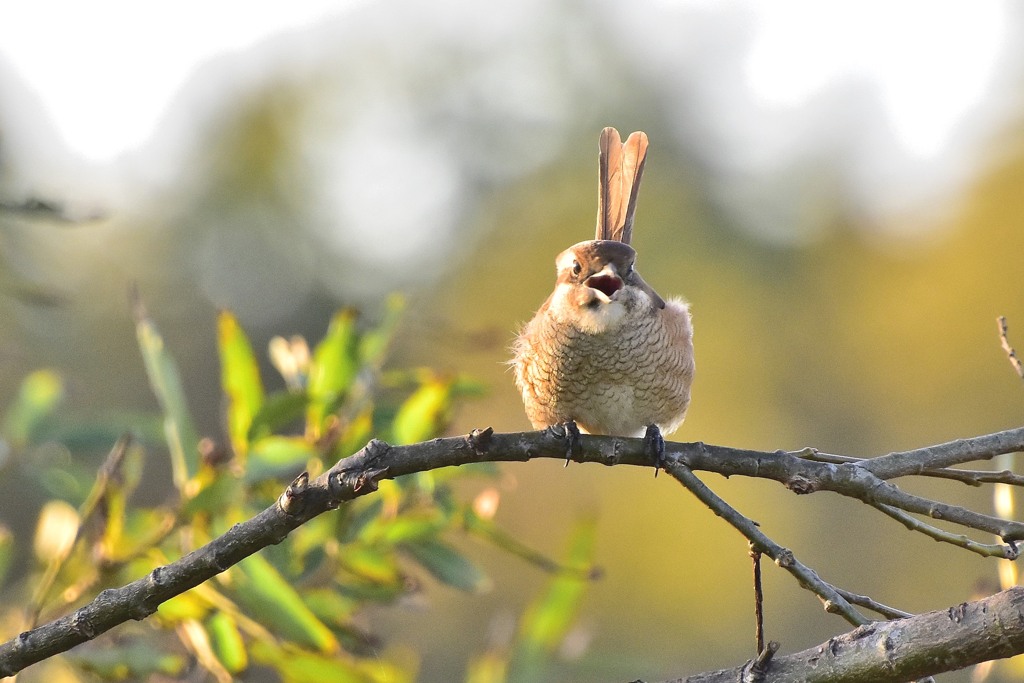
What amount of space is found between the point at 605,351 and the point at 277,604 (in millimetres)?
1033

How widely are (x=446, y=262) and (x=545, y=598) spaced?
1504cm

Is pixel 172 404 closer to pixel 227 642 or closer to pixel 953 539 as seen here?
pixel 227 642

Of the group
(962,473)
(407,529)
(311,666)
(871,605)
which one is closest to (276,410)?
(407,529)

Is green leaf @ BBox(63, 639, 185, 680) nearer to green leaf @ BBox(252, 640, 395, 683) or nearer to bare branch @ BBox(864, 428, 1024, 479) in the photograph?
green leaf @ BBox(252, 640, 395, 683)

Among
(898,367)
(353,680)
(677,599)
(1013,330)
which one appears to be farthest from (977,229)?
(353,680)

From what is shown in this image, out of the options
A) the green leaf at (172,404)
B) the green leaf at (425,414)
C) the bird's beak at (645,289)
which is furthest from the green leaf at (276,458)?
the bird's beak at (645,289)

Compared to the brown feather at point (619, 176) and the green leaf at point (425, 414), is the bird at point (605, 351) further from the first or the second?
the green leaf at point (425, 414)

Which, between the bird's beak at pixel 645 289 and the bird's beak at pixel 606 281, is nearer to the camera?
the bird's beak at pixel 606 281

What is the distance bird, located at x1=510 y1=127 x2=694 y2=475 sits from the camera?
279cm

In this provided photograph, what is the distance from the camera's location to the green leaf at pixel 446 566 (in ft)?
9.18

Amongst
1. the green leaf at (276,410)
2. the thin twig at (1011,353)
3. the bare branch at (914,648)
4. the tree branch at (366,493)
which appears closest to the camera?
the bare branch at (914,648)

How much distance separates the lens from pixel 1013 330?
10.8m

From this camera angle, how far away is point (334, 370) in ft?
9.05

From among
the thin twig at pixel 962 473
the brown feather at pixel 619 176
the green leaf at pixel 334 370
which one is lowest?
the thin twig at pixel 962 473
